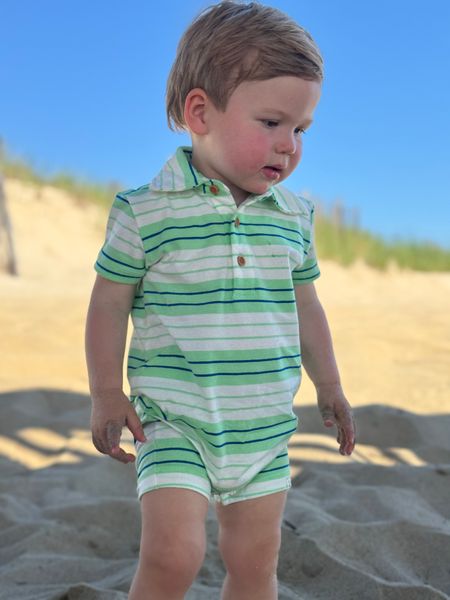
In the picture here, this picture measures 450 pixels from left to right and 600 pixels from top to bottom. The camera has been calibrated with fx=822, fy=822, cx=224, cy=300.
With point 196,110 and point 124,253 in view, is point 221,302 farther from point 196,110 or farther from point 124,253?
point 196,110

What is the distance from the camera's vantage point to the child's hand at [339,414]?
2.22 m

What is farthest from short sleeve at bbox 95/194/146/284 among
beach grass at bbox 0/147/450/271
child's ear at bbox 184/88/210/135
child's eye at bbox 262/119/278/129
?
beach grass at bbox 0/147/450/271

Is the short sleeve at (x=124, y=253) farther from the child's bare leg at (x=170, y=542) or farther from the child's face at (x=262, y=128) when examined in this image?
the child's bare leg at (x=170, y=542)

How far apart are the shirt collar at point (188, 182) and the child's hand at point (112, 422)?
1.67 feet

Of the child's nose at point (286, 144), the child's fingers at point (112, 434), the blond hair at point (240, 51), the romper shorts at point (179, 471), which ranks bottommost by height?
the romper shorts at point (179, 471)

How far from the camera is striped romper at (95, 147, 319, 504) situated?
1.86m

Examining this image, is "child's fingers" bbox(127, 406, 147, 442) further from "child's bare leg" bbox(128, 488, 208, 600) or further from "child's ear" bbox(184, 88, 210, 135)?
"child's ear" bbox(184, 88, 210, 135)

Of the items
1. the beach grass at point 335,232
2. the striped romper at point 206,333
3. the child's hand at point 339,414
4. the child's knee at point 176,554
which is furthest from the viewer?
the beach grass at point 335,232

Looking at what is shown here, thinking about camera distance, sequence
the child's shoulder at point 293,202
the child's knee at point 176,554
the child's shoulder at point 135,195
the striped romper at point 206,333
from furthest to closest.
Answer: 1. the child's shoulder at point 293,202
2. the child's shoulder at point 135,195
3. the striped romper at point 206,333
4. the child's knee at point 176,554

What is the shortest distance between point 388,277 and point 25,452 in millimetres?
10360

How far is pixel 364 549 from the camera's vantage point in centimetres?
271

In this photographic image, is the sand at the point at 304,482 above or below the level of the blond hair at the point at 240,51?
below

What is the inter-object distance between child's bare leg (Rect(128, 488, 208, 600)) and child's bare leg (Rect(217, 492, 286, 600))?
0.14 metres

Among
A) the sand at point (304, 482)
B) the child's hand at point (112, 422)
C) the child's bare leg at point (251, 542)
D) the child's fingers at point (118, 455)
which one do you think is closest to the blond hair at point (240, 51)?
the child's hand at point (112, 422)
